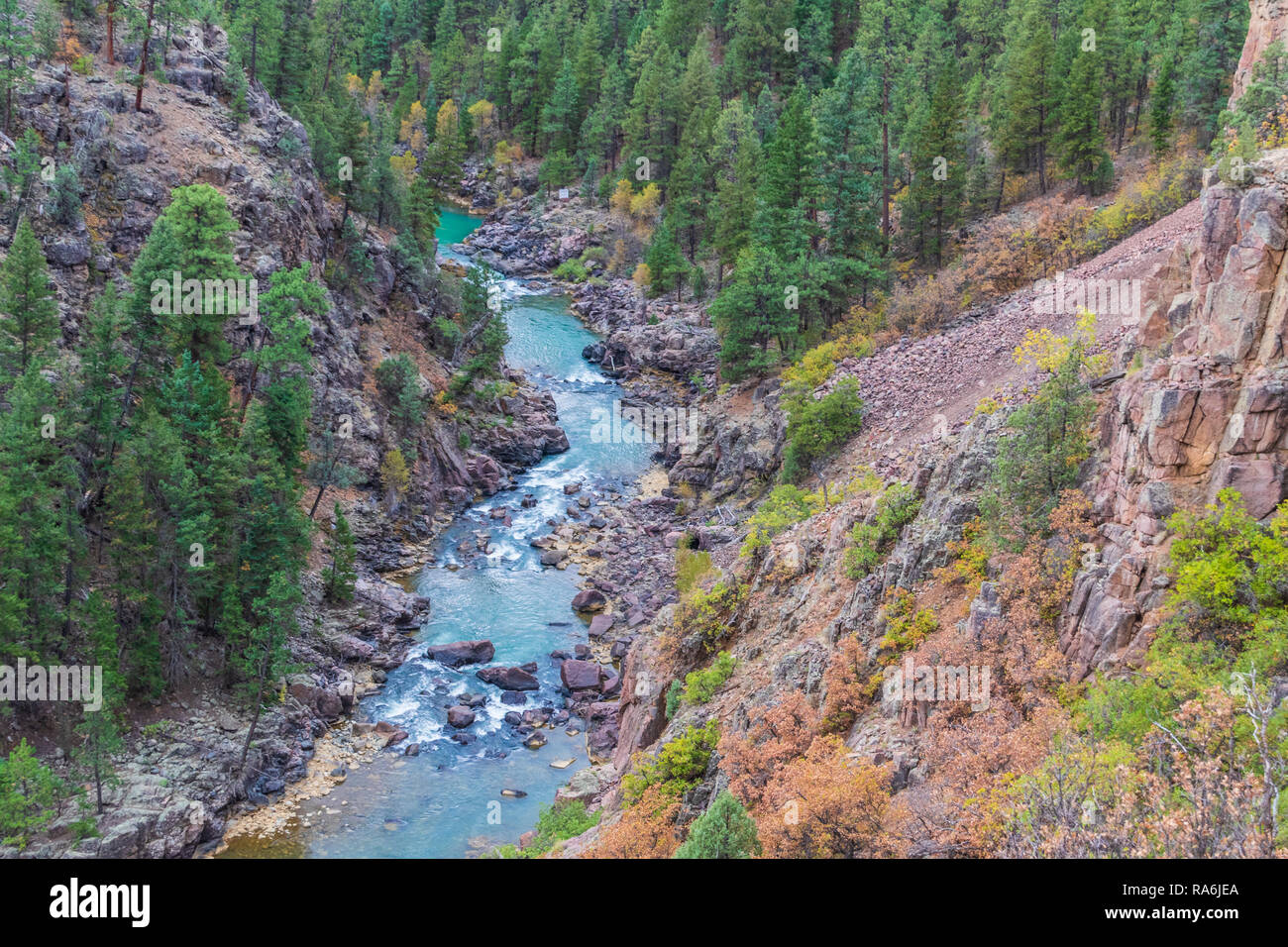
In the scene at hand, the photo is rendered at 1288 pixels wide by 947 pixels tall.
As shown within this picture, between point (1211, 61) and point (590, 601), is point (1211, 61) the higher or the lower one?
the higher one

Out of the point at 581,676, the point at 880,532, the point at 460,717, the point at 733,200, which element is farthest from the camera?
the point at 733,200

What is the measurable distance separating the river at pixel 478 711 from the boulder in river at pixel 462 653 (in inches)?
16.8

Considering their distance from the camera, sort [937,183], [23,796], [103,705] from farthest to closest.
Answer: [937,183]
[103,705]
[23,796]

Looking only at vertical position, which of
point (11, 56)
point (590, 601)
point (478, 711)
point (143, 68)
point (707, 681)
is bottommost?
point (478, 711)

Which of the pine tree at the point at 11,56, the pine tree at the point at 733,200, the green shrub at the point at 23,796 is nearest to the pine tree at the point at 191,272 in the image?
the pine tree at the point at 11,56

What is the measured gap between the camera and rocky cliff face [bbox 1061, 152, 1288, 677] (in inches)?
769

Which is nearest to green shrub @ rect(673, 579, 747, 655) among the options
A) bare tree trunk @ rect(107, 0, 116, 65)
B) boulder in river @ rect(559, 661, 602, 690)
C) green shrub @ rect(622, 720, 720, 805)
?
green shrub @ rect(622, 720, 720, 805)

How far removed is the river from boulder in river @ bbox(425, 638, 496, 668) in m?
0.43

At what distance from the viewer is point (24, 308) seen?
1296 inches

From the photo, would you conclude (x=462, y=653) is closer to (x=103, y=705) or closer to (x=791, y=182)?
(x=103, y=705)

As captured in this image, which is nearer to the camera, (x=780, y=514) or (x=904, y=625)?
(x=904, y=625)

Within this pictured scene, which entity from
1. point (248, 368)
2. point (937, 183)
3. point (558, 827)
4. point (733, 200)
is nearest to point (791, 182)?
point (733, 200)

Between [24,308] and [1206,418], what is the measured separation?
3514cm
